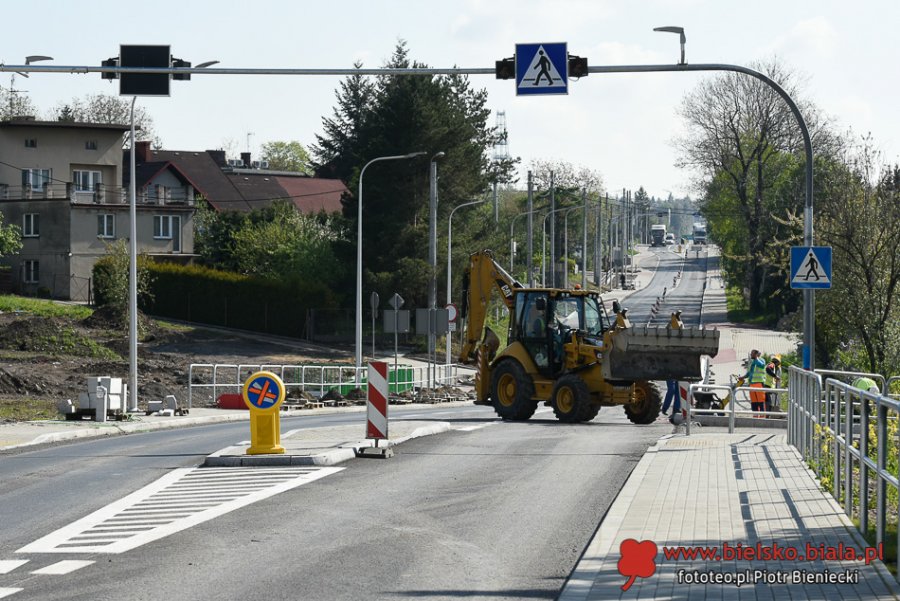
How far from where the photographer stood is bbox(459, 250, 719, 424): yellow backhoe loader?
25.4 m

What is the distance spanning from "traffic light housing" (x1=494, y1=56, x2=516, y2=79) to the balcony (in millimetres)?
57946

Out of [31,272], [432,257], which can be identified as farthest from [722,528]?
[31,272]

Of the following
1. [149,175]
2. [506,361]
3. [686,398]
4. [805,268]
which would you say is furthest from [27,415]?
[149,175]

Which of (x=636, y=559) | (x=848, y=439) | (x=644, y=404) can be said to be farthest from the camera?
(x=644, y=404)

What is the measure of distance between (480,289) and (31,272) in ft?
163

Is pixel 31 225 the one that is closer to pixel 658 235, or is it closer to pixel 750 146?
pixel 750 146

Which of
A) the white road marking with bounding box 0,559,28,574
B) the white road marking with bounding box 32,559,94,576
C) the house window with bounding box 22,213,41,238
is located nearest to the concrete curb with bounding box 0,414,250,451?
the white road marking with bounding box 0,559,28,574

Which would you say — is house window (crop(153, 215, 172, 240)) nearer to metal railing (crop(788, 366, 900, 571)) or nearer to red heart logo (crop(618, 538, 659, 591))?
metal railing (crop(788, 366, 900, 571))

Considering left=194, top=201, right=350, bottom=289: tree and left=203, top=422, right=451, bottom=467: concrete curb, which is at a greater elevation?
left=194, top=201, right=350, bottom=289: tree

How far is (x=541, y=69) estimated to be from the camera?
1867 cm

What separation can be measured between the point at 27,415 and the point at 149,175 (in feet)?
189

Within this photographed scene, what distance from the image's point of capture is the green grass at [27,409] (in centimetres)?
2792

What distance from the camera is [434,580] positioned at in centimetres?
916

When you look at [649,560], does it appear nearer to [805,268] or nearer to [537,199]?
[805,268]
